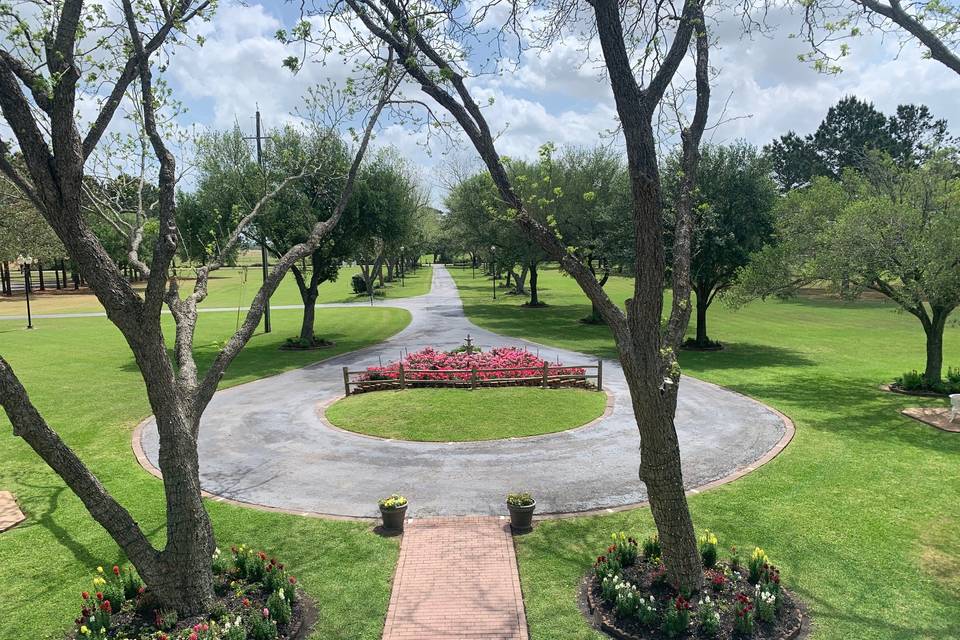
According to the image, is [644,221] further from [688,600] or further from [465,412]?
[465,412]

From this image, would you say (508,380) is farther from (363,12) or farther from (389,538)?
(363,12)

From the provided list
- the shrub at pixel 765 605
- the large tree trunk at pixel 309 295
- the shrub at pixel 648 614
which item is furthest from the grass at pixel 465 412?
the large tree trunk at pixel 309 295

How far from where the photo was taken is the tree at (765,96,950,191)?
54.5 m

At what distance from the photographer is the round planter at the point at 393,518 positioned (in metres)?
10.0

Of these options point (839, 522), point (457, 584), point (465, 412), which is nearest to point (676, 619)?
point (457, 584)

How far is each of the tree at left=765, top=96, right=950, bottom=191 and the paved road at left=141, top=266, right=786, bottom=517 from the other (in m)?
43.9

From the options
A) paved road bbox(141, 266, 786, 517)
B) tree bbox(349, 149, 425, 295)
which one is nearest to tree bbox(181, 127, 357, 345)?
tree bbox(349, 149, 425, 295)

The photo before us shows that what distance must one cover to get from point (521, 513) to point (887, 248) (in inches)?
595

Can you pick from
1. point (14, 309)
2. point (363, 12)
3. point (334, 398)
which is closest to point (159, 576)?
point (363, 12)

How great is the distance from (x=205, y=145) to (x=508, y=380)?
1853 centimetres

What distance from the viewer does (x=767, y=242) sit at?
27.4 meters

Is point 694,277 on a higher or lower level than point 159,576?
higher

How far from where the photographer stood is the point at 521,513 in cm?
995

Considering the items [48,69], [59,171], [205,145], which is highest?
[205,145]
